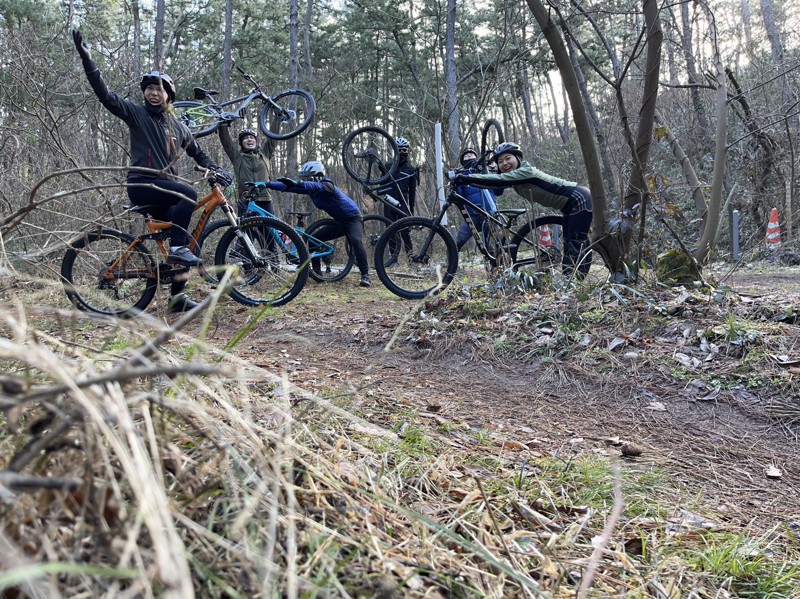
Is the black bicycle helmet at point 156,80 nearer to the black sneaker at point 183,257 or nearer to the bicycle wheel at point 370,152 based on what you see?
the black sneaker at point 183,257

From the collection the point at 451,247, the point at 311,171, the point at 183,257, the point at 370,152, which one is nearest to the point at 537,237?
the point at 451,247

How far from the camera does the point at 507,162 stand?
6148 millimetres

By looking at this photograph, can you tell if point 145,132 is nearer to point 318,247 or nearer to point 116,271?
point 116,271

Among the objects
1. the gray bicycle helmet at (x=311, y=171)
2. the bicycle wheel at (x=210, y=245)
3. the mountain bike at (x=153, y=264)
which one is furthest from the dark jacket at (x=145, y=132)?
the gray bicycle helmet at (x=311, y=171)

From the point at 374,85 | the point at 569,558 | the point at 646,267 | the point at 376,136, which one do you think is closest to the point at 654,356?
the point at 646,267

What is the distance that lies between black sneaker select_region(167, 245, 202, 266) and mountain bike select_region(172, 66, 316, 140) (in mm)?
2532

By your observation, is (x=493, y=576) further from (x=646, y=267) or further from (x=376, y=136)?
(x=376, y=136)

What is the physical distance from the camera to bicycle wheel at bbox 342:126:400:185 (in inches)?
341

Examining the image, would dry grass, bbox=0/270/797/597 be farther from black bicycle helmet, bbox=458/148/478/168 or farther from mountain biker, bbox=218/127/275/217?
mountain biker, bbox=218/127/275/217

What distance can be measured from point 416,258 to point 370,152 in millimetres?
3185

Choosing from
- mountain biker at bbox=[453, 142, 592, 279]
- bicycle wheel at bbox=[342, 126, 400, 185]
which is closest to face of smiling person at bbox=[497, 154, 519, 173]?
mountain biker at bbox=[453, 142, 592, 279]

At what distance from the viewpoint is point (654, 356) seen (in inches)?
135

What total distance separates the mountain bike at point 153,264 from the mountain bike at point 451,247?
3.76 ft

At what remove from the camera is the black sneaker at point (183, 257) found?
4809 millimetres
